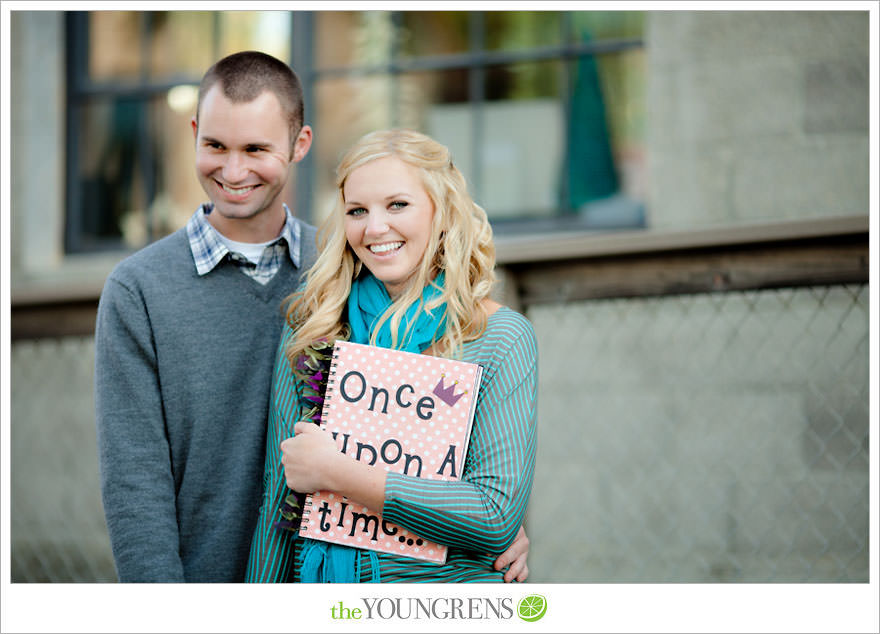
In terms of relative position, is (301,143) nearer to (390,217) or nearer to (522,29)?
(390,217)

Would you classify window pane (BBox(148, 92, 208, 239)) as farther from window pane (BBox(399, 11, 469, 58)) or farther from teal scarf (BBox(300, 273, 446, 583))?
teal scarf (BBox(300, 273, 446, 583))

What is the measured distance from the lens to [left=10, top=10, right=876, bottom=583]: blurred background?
3752mm

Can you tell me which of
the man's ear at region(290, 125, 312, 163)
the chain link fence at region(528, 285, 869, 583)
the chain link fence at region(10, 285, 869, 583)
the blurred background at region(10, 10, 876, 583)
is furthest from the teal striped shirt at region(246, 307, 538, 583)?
the chain link fence at region(10, 285, 869, 583)

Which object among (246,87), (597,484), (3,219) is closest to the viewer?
(246,87)

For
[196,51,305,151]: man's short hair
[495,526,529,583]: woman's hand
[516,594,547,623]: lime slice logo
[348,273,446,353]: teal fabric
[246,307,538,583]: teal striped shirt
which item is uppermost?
[196,51,305,151]: man's short hair

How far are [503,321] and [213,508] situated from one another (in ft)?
2.48

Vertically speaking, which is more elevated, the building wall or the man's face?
the building wall

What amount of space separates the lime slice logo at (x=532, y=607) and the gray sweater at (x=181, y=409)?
60cm

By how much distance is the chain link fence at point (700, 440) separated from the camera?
3668mm

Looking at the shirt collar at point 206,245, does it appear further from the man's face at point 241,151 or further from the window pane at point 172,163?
the window pane at point 172,163

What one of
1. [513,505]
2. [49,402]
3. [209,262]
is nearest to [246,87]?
[209,262]

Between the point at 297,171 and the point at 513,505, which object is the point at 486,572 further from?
the point at 297,171

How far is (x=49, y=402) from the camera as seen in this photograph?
4785 mm

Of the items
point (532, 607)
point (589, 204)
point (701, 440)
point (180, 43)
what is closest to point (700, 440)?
point (701, 440)
